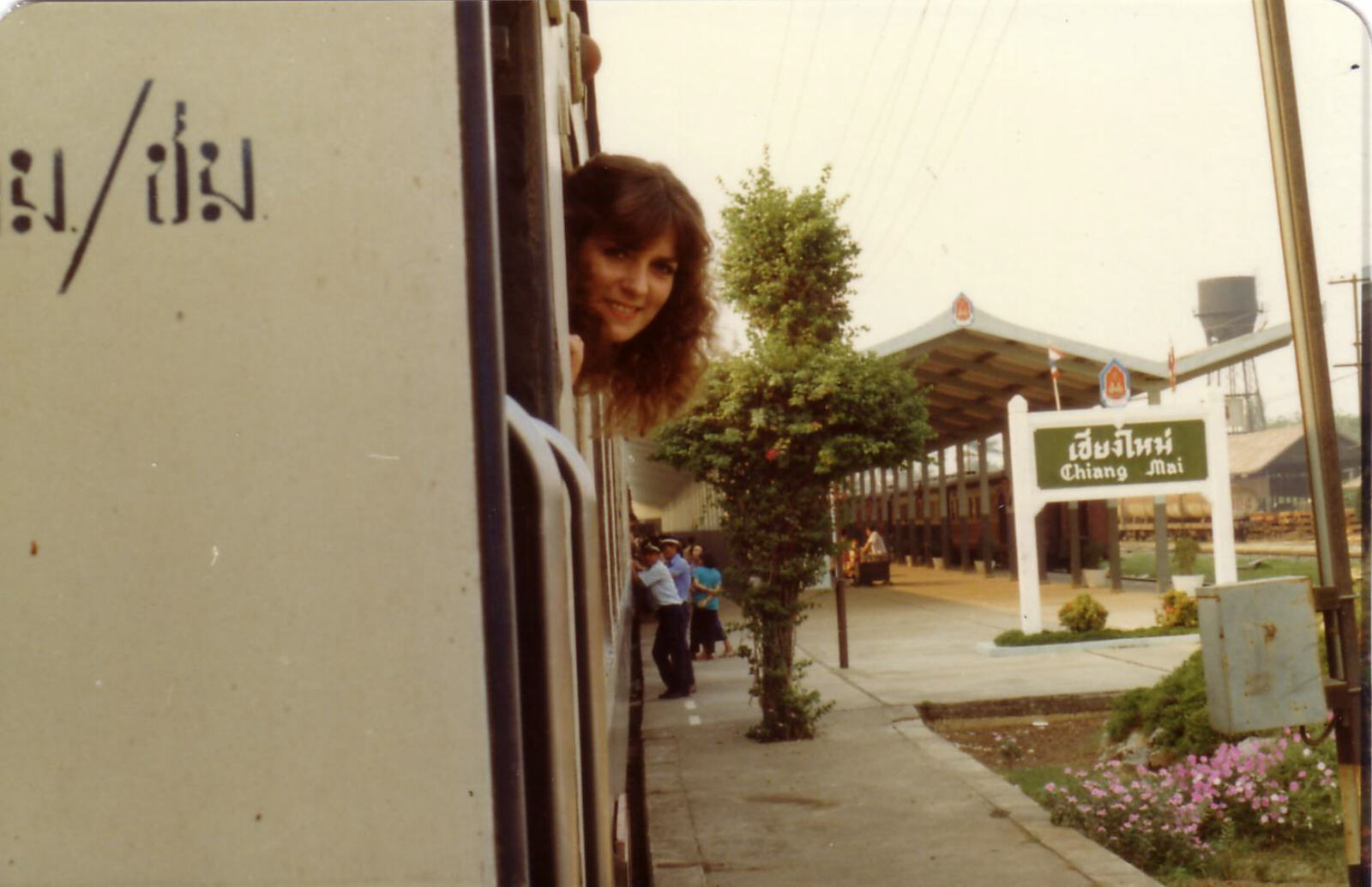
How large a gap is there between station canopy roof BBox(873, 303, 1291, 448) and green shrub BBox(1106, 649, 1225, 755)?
8121mm

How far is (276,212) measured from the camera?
0.97 m

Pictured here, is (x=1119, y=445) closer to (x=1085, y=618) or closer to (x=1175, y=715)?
(x=1085, y=618)

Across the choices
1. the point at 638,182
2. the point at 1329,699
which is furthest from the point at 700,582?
the point at 638,182

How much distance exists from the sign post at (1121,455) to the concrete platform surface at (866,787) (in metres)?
1.68

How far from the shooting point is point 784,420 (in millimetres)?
9414

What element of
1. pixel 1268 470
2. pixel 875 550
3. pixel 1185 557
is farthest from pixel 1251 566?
pixel 1268 470

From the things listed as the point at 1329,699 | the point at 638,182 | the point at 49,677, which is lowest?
the point at 1329,699

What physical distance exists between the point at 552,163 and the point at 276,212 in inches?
21.1

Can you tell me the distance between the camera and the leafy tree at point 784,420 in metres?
9.28

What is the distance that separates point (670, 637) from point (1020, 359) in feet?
31.8

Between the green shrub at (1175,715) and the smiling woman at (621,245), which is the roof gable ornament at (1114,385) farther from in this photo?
Result: the smiling woman at (621,245)

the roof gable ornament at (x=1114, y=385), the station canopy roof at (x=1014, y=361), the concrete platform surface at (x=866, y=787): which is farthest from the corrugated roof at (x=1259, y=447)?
the concrete platform surface at (x=866, y=787)

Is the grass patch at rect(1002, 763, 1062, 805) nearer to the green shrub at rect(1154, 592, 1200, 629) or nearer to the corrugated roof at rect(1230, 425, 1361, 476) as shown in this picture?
the green shrub at rect(1154, 592, 1200, 629)

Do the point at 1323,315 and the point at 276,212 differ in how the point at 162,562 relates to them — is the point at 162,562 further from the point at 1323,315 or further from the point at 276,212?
the point at 1323,315
